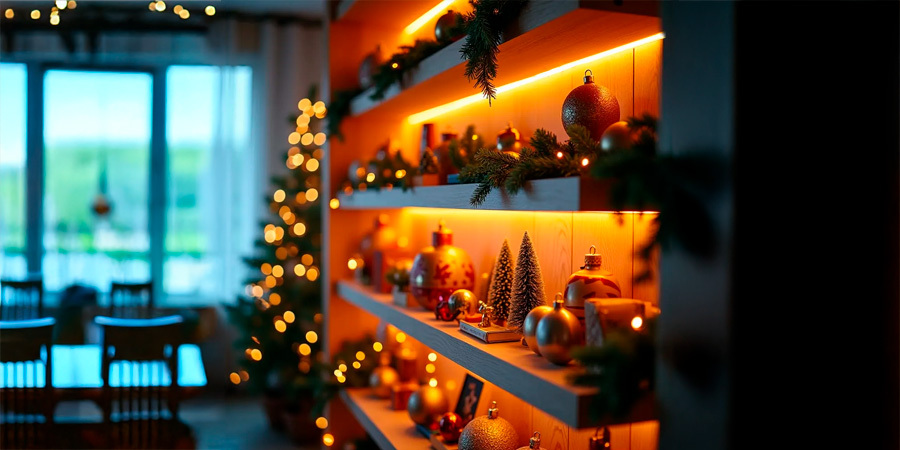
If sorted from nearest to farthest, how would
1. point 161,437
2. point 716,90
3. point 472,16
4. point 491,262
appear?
point 716,90, point 472,16, point 491,262, point 161,437

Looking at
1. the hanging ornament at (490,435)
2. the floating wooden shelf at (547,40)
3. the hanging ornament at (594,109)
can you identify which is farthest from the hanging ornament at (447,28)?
the hanging ornament at (490,435)

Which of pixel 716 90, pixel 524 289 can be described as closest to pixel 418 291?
pixel 524 289

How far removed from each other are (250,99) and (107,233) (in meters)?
1.54

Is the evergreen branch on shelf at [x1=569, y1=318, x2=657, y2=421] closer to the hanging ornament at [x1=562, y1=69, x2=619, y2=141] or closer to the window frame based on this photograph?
the hanging ornament at [x1=562, y1=69, x2=619, y2=141]

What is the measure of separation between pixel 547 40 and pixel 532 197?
35 cm

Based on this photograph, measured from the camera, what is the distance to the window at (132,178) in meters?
5.41

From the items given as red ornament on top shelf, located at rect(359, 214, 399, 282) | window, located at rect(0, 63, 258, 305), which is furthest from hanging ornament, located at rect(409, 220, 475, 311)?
window, located at rect(0, 63, 258, 305)

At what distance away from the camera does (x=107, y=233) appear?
5.50 meters

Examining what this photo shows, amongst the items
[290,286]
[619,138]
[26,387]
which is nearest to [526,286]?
[619,138]

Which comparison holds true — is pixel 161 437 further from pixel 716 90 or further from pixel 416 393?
pixel 716 90

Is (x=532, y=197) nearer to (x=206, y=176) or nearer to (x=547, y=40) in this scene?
(x=547, y=40)

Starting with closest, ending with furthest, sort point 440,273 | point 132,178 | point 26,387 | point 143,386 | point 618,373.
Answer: point 618,373 → point 440,273 → point 143,386 → point 26,387 → point 132,178

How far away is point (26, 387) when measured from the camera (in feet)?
11.3

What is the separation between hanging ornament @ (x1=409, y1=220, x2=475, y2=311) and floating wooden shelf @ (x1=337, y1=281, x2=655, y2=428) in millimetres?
64
